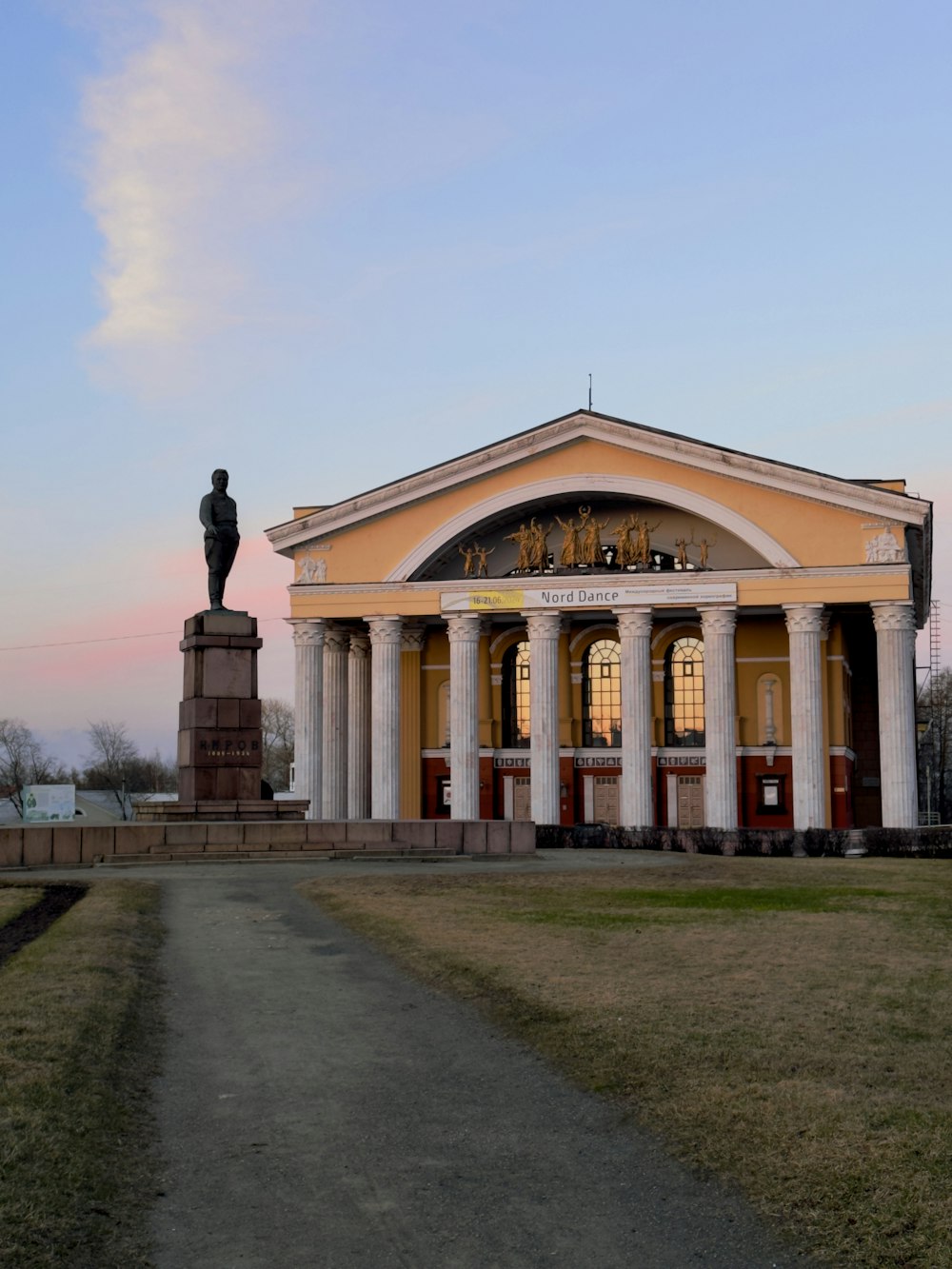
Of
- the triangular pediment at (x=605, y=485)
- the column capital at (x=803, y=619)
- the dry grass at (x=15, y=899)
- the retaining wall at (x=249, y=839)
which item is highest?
the triangular pediment at (x=605, y=485)

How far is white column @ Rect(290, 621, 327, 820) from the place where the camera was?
164 feet

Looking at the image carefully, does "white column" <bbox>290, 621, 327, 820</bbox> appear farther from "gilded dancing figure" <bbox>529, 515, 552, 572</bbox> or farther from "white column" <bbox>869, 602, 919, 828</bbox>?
"white column" <bbox>869, 602, 919, 828</bbox>

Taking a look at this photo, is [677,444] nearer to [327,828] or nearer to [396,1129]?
[327,828]

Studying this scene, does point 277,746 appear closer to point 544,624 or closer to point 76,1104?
point 544,624

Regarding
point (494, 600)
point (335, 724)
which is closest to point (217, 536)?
point (494, 600)

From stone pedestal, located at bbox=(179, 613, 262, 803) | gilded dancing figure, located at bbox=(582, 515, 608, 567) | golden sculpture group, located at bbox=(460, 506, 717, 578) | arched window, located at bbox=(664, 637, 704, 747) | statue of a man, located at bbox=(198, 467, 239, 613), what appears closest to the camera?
stone pedestal, located at bbox=(179, 613, 262, 803)

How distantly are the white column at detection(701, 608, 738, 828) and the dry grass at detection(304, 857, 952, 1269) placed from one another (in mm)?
24223

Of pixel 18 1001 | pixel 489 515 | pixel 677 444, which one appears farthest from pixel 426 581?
pixel 18 1001

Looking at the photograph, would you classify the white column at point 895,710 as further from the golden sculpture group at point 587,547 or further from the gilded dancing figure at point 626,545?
the gilded dancing figure at point 626,545

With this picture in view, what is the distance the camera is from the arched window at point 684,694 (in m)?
52.7

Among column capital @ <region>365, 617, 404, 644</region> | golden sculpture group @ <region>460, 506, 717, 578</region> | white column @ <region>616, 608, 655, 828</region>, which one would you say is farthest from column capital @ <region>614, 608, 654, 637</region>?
column capital @ <region>365, 617, 404, 644</region>

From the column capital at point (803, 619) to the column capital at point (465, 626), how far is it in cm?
1087

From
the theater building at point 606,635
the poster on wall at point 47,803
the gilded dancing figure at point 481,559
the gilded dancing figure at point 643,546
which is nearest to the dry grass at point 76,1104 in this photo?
the theater building at point 606,635

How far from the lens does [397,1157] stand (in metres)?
7.54
